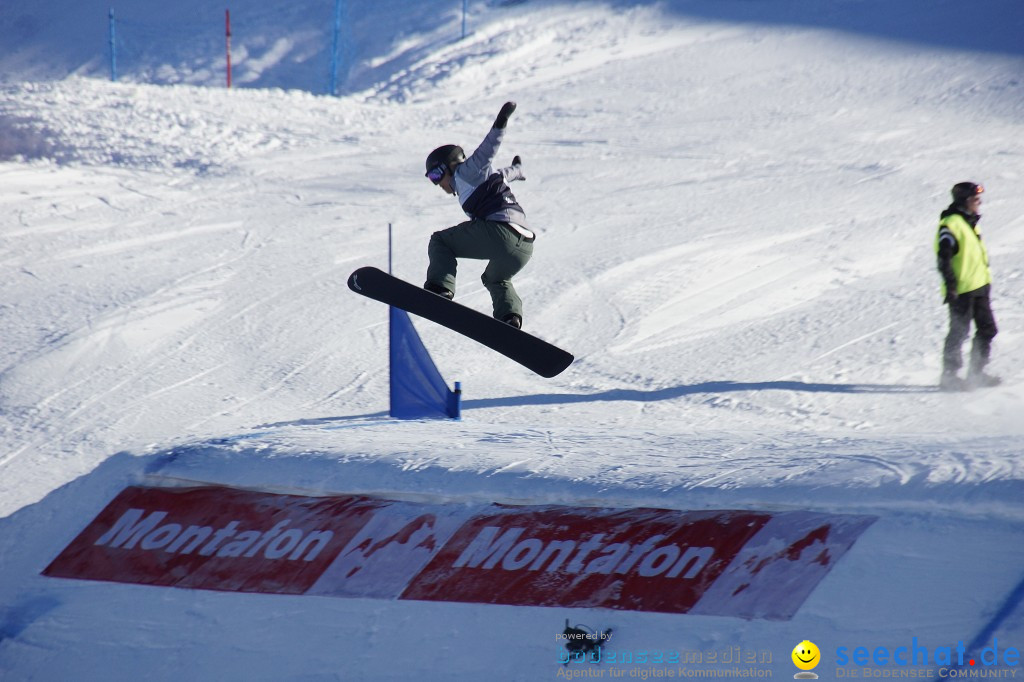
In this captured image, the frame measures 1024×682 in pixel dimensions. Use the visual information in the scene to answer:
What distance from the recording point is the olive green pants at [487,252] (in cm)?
531

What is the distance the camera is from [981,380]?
299 inches

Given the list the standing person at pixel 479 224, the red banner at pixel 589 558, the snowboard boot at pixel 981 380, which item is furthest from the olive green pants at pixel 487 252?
the snowboard boot at pixel 981 380

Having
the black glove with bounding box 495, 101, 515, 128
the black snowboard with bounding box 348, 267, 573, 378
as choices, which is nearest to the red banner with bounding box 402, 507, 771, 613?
the black snowboard with bounding box 348, 267, 573, 378

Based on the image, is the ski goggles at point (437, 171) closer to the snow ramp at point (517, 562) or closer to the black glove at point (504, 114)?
the black glove at point (504, 114)

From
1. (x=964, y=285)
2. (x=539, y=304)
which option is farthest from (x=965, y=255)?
(x=539, y=304)

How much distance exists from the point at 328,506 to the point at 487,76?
13791mm

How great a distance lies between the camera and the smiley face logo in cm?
371

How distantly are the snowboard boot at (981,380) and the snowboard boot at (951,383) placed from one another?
0.18 feet

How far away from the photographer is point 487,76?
17625 millimetres

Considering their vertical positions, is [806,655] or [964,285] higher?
[964,285]

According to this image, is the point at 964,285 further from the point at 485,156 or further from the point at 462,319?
the point at 485,156

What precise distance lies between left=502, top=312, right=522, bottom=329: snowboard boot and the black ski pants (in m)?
3.80

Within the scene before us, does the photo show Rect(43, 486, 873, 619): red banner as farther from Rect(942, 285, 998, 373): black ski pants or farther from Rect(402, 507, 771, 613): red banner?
Rect(942, 285, 998, 373): black ski pants

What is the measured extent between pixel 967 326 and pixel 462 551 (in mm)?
4845
